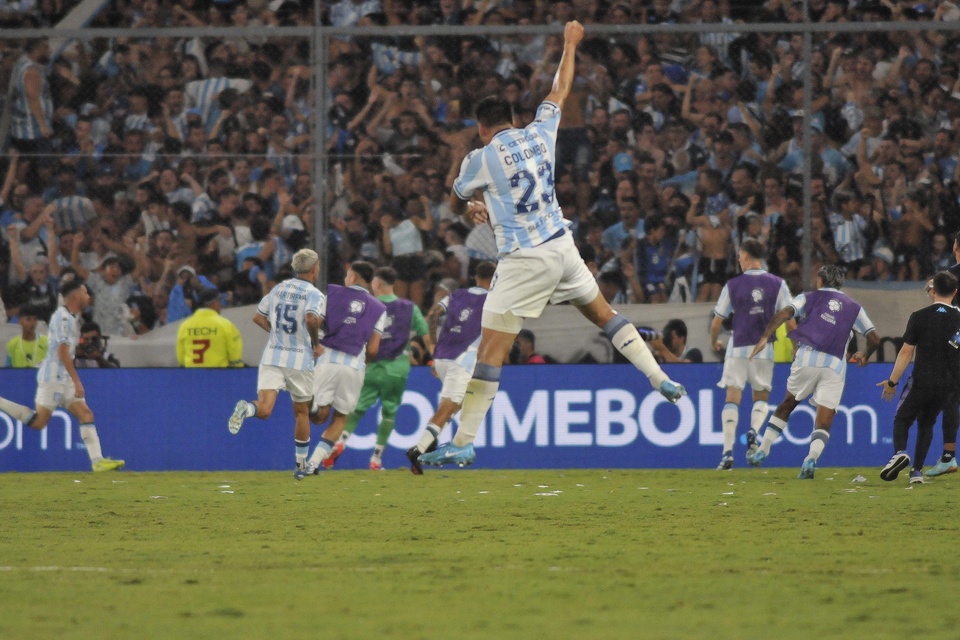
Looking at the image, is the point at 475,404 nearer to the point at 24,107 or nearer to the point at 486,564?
the point at 486,564

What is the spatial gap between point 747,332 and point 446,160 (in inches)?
145

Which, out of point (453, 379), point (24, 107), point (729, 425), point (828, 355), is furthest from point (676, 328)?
point (24, 107)

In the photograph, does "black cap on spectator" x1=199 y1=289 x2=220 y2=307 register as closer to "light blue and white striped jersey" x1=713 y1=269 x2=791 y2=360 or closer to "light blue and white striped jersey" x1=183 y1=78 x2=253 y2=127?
"light blue and white striped jersey" x1=183 y1=78 x2=253 y2=127

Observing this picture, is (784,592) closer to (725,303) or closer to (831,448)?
(725,303)

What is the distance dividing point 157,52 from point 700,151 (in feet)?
20.0

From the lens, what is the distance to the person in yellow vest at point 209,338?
14219 millimetres

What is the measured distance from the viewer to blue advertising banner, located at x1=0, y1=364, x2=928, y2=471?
14.1m

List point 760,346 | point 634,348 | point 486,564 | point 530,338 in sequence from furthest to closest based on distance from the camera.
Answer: point 530,338
point 760,346
point 634,348
point 486,564

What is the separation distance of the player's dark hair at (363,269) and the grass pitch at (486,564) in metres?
3.10

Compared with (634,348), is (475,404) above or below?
below

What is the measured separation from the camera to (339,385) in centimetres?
1308

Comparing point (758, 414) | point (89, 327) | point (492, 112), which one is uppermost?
point (492, 112)

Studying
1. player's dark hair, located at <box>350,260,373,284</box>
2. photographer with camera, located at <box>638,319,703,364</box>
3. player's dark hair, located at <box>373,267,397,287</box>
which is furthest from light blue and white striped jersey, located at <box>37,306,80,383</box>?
photographer with camera, located at <box>638,319,703,364</box>

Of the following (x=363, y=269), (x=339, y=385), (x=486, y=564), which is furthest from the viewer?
(x=363, y=269)
